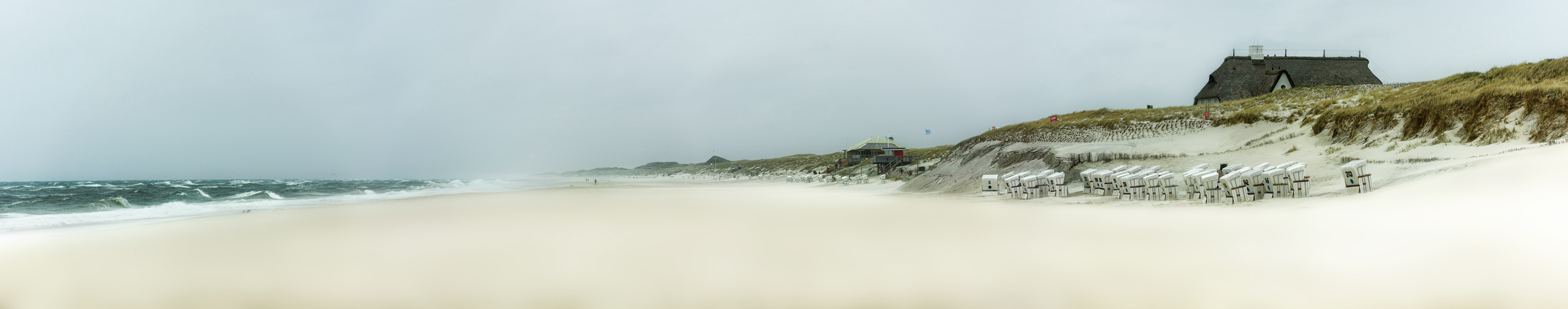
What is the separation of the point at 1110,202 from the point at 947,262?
7.87 m

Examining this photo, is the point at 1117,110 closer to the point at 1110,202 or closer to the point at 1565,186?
the point at 1110,202

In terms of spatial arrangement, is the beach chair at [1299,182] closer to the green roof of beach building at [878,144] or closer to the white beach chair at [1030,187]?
the white beach chair at [1030,187]

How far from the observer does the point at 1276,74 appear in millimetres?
39781

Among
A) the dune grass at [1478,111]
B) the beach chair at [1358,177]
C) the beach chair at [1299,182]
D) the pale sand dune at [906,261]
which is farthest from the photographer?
the dune grass at [1478,111]

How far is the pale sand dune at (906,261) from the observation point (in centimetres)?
462

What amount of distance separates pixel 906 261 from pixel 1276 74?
47.0m

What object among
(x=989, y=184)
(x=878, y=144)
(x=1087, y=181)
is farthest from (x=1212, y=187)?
(x=878, y=144)

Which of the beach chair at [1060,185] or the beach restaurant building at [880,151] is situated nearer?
the beach chair at [1060,185]

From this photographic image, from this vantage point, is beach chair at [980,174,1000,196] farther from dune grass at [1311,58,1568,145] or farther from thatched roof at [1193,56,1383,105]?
thatched roof at [1193,56,1383,105]

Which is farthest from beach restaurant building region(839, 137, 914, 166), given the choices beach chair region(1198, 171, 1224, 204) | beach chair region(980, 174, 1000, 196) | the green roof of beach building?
beach chair region(1198, 171, 1224, 204)

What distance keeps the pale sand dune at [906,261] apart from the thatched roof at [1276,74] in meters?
35.5

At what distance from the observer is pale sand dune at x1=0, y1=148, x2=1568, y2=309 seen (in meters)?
4.62

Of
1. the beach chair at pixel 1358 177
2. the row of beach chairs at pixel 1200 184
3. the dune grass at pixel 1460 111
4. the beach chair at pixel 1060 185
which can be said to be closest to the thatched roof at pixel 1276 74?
the dune grass at pixel 1460 111

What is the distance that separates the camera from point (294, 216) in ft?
47.9
